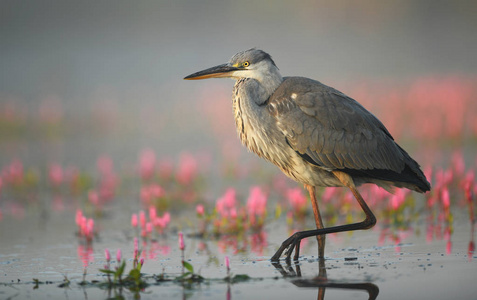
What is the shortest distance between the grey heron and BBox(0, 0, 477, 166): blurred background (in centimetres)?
709

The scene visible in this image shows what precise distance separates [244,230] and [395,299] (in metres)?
3.28

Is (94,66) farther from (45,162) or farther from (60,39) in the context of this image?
(45,162)

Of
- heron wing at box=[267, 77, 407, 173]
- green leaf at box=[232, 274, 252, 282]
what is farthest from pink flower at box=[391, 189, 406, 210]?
green leaf at box=[232, 274, 252, 282]

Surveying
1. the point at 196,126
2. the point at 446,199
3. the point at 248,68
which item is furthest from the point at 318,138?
the point at 196,126

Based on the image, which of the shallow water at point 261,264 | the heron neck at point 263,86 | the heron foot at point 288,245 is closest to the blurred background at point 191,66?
the shallow water at point 261,264

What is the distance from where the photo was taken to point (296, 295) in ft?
18.6

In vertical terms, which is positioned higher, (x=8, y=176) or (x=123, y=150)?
(x=123, y=150)

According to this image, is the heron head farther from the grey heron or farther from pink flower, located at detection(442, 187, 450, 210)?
pink flower, located at detection(442, 187, 450, 210)

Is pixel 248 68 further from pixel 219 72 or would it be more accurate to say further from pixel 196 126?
pixel 196 126

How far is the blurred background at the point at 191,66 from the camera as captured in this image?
54.8 ft

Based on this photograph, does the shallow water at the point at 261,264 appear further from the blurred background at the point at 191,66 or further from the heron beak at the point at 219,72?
the blurred background at the point at 191,66

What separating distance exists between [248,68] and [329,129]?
3.26 ft

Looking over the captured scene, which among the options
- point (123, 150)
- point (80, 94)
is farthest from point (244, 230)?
point (80, 94)

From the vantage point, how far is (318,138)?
7.18 m
